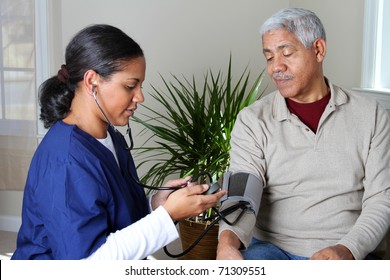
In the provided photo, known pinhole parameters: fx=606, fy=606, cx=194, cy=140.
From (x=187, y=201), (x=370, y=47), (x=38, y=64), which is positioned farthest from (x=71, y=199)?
(x=38, y=64)

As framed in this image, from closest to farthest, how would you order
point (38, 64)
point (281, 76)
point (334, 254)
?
point (334, 254)
point (281, 76)
point (38, 64)

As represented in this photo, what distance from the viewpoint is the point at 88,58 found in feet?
5.15

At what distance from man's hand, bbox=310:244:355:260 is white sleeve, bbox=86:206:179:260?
1.40ft

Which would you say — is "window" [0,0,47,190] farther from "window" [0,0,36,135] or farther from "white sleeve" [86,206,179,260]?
"white sleeve" [86,206,179,260]

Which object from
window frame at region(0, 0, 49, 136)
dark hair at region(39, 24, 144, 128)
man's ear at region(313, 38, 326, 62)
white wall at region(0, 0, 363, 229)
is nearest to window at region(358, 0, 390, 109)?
white wall at region(0, 0, 363, 229)

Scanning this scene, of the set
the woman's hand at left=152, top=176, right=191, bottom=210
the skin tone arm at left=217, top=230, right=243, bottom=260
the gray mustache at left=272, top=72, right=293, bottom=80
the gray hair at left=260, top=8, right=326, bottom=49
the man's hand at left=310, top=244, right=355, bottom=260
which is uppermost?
the gray hair at left=260, top=8, right=326, bottom=49

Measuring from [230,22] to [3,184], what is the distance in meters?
1.74

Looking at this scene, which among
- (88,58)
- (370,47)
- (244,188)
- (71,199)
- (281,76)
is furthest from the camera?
(370,47)

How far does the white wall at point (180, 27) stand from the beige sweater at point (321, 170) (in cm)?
165

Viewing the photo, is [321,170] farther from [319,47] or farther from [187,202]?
[187,202]

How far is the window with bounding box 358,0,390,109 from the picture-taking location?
9.04 feet

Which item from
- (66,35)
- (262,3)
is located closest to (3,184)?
(66,35)

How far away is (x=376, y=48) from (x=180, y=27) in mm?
1333
